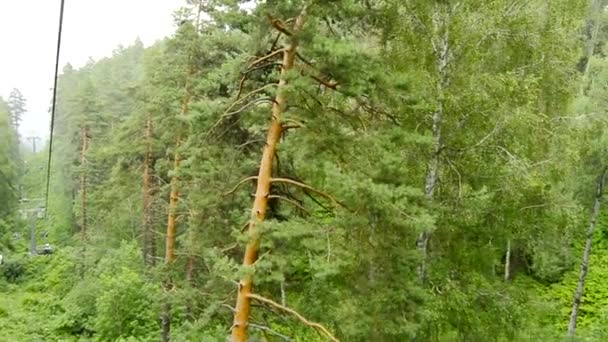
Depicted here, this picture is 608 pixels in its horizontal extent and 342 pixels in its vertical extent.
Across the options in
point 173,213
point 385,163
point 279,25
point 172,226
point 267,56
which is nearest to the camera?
point 385,163

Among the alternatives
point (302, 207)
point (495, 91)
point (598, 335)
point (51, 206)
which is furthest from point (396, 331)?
point (51, 206)

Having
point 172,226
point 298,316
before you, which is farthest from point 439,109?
point 172,226

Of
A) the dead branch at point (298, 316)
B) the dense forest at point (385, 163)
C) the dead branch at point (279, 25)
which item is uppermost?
the dead branch at point (279, 25)

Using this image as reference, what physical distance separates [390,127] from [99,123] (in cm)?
1938

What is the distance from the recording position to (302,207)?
18.8 ft

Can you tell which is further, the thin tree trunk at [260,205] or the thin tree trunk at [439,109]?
the thin tree trunk at [439,109]

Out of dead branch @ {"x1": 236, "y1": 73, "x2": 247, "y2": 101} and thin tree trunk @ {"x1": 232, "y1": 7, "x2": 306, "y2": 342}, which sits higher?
dead branch @ {"x1": 236, "y1": 73, "x2": 247, "y2": 101}

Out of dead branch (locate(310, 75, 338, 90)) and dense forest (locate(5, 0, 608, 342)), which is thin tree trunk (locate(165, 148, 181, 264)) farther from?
dead branch (locate(310, 75, 338, 90))

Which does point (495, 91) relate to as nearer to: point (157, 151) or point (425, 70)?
point (425, 70)

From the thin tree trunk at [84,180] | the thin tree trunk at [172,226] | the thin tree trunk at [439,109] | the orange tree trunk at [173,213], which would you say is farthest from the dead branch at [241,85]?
the thin tree trunk at [84,180]

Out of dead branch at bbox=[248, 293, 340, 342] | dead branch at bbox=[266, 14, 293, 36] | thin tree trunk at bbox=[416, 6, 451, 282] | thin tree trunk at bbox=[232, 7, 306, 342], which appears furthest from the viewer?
thin tree trunk at bbox=[416, 6, 451, 282]

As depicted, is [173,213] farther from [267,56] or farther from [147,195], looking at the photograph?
[267,56]

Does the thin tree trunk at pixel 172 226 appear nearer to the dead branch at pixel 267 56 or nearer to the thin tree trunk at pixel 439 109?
the dead branch at pixel 267 56

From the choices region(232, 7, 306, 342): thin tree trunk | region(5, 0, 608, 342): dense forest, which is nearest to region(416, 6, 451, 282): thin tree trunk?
region(5, 0, 608, 342): dense forest
